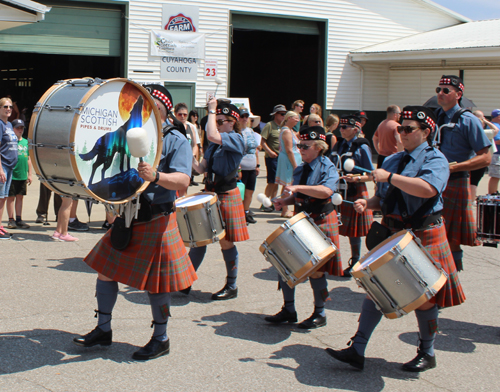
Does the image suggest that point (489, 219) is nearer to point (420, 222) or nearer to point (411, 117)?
point (420, 222)

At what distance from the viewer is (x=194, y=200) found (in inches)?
213

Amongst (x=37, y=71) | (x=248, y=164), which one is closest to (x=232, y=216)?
(x=248, y=164)

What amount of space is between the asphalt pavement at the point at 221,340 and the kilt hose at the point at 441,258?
0.48 meters

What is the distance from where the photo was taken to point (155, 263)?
3957mm

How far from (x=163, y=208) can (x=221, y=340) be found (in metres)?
1.12

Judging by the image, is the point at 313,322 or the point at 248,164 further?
the point at 248,164

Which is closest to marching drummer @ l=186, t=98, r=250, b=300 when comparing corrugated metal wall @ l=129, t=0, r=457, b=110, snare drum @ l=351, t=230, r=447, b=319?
snare drum @ l=351, t=230, r=447, b=319

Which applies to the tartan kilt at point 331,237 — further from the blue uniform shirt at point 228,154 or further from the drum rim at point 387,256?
the blue uniform shirt at point 228,154

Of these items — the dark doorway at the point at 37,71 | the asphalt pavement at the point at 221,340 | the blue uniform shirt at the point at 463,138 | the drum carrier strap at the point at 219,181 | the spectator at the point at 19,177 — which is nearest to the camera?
the asphalt pavement at the point at 221,340

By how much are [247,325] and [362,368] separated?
1169mm

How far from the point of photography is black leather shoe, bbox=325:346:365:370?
386 centimetres

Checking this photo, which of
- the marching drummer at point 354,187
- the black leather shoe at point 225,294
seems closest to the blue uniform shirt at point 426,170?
the black leather shoe at point 225,294

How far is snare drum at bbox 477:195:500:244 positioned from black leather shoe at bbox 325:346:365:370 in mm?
1691

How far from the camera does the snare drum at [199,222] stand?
5.21 m
